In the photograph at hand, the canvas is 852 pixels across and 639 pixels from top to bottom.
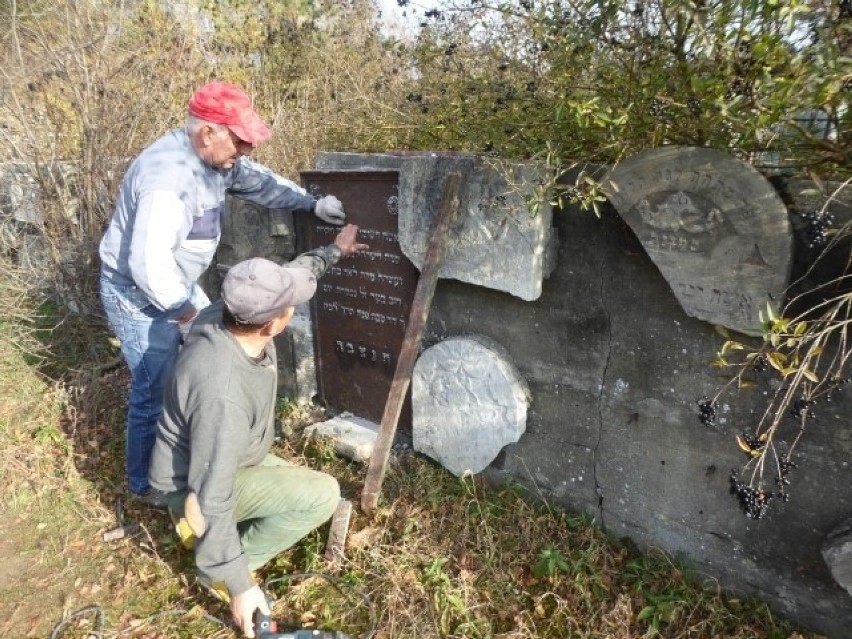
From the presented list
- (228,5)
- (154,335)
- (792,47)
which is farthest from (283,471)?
(228,5)

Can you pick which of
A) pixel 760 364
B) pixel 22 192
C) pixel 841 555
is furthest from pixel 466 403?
pixel 22 192

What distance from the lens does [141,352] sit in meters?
3.10

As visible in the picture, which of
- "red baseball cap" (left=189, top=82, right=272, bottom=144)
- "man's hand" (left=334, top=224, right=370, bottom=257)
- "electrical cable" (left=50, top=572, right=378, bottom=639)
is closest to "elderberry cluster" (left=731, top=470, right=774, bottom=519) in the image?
"electrical cable" (left=50, top=572, right=378, bottom=639)

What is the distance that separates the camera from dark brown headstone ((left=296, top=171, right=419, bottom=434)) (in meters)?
3.15

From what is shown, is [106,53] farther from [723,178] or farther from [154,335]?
[723,178]

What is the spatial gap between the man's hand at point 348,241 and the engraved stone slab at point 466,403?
65 centimetres

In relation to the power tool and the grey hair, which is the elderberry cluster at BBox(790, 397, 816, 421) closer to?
the power tool

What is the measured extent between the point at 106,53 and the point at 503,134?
3022mm

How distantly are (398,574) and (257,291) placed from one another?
4.50 feet

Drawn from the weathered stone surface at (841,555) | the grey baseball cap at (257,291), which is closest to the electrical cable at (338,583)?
the grey baseball cap at (257,291)

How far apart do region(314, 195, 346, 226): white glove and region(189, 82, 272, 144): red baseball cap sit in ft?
1.84

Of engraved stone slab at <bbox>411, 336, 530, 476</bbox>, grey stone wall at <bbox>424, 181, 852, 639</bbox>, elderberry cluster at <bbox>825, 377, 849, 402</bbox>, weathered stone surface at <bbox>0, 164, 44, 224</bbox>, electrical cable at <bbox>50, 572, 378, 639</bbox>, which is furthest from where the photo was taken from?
weathered stone surface at <bbox>0, 164, 44, 224</bbox>

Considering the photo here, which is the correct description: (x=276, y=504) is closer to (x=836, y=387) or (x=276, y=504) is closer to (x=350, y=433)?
(x=350, y=433)

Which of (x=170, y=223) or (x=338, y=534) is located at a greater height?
(x=170, y=223)
